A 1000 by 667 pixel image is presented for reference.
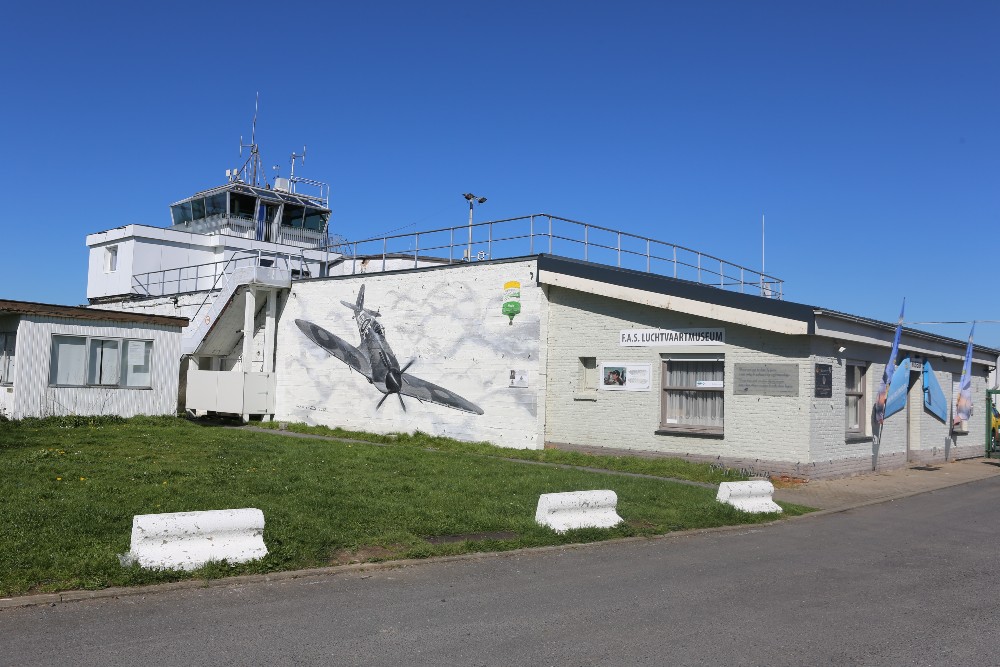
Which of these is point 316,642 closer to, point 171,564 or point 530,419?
point 171,564

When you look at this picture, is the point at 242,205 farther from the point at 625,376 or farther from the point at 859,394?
the point at 859,394

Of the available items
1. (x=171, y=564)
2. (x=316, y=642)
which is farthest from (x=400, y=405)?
(x=316, y=642)

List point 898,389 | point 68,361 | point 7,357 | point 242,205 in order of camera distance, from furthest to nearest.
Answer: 1. point 242,205
2. point 68,361
3. point 7,357
4. point 898,389

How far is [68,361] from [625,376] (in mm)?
14891

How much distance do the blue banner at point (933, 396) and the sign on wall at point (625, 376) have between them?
9.11 m

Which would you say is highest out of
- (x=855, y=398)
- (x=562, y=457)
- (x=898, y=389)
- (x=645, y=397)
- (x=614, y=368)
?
(x=614, y=368)

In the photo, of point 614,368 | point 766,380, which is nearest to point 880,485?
point 766,380

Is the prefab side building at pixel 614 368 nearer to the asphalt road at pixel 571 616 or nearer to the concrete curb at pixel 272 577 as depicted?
the concrete curb at pixel 272 577

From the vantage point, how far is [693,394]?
18406mm

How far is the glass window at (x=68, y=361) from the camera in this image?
22953 mm

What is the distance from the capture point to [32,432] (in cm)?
1972

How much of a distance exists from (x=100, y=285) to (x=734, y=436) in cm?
3303

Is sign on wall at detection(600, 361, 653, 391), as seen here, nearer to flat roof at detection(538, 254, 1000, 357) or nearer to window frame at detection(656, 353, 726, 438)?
window frame at detection(656, 353, 726, 438)

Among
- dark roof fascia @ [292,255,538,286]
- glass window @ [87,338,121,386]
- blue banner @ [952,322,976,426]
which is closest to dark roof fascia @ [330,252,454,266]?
dark roof fascia @ [292,255,538,286]
